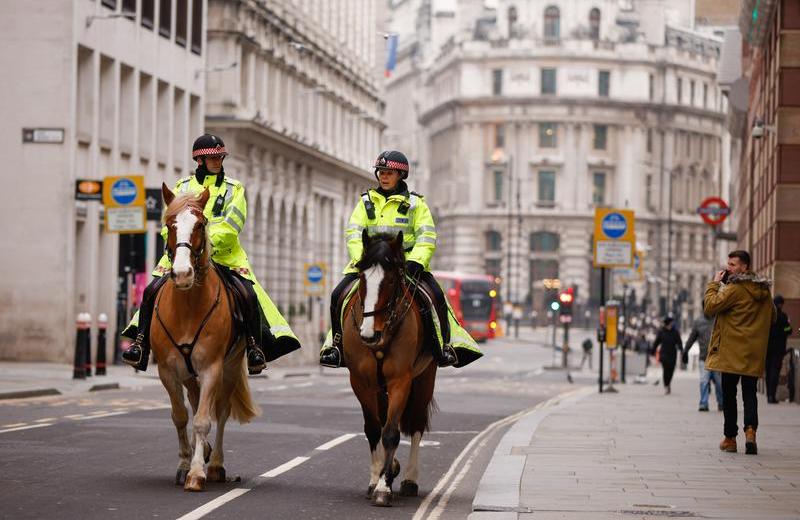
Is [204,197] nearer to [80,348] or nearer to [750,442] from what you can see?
[750,442]

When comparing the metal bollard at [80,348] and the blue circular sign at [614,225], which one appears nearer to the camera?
the metal bollard at [80,348]

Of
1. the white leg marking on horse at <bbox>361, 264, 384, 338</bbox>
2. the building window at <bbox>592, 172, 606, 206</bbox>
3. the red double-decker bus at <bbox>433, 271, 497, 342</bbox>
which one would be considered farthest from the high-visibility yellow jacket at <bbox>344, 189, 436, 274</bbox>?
the building window at <bbox>592, 172, 606, 206</bbox>

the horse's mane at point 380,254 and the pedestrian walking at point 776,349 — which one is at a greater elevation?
the horse's mane at point 380,254

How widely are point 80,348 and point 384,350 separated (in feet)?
72.9

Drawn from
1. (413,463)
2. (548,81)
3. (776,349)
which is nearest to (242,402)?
(413,463)

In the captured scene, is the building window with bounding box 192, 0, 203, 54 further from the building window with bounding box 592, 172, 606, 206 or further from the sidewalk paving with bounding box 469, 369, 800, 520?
the building window with bounding box 592, 172, 606, 206

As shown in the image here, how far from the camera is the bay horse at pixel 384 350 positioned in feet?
43.6

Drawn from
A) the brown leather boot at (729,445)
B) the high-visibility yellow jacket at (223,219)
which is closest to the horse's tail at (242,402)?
the high-visibility yellow jacket at (223,219)

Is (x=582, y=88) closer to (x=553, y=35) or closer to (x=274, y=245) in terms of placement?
(x=553, y=35)

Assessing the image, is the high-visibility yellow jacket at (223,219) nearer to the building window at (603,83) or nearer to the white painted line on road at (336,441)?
the white painted line on road at (336,441)

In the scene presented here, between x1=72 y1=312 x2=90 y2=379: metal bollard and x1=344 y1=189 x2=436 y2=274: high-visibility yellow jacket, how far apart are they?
70.5 ft

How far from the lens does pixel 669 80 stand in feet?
507

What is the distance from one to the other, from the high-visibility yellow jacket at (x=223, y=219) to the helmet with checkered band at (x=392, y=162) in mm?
1142

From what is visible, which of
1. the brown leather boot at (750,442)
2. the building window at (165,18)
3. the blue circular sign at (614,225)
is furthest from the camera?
the building window at (165,18)
